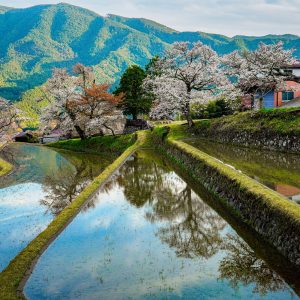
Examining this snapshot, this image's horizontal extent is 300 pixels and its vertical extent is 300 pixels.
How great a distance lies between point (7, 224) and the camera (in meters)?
18.1

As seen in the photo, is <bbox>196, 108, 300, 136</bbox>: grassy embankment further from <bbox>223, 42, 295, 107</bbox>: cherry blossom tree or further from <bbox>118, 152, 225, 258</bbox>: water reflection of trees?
<bbox>118, 152, 225, 258</bbox>: water reflection of trees

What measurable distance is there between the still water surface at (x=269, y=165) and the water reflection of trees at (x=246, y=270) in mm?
3125

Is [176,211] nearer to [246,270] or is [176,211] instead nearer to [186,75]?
[246,270]

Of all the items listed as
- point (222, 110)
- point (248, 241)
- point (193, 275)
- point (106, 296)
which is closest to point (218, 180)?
point (248, 241)

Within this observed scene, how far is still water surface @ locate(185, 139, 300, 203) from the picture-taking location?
16.3 metres

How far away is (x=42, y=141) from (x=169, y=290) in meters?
85.8

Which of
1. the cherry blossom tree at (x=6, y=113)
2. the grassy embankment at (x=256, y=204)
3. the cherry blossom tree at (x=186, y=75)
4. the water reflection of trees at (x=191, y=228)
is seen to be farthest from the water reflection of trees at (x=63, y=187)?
the cherry blossom tree at (x=186, y=75)

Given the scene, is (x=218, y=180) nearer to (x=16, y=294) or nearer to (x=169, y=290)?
(x=169, y=290)

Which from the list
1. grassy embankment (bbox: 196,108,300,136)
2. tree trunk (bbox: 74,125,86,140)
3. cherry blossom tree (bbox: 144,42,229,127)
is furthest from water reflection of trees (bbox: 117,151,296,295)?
tree trunk (bbox: 74,125,86,140)

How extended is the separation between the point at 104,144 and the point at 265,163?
3247 cm

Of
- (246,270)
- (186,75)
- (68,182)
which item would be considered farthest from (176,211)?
(186,75)

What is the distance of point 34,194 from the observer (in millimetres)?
25641

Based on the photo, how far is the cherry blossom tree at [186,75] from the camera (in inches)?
1689

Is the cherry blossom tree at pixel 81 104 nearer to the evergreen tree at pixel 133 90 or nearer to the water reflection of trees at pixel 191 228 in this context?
the evergreen tree at pixel 133 90
